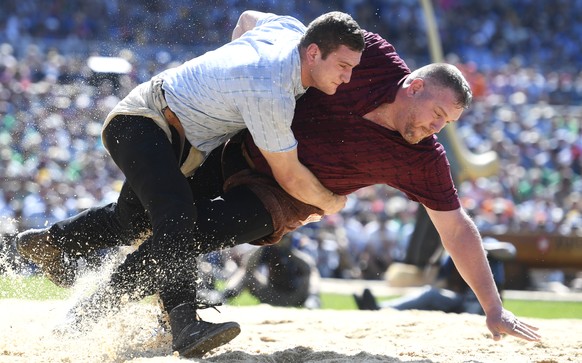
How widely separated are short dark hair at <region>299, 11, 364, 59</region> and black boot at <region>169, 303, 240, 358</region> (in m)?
1.19

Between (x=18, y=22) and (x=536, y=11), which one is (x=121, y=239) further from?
(x=536, y=11)

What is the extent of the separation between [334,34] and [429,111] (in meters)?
0.57

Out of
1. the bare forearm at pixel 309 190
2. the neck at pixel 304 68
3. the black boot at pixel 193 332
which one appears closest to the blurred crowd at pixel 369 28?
the bare forearm at pixel 309 190

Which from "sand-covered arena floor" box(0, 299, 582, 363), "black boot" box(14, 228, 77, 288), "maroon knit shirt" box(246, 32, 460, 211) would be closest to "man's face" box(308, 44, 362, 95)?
"maroon knit shirt" box(246, 32, 460, 211)

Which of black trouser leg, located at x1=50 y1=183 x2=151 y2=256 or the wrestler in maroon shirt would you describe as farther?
black trouser leg, located at x1=50 y1=183 x2=151 y2=256

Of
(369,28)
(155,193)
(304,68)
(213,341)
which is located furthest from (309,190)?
(369,28)

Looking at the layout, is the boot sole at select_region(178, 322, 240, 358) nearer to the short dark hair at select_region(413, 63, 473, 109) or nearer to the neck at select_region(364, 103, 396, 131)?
the neck at select_region(364, 103, 396, 131)

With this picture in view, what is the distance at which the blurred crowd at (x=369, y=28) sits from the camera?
13523 millimetres

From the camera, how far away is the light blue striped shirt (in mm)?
3791

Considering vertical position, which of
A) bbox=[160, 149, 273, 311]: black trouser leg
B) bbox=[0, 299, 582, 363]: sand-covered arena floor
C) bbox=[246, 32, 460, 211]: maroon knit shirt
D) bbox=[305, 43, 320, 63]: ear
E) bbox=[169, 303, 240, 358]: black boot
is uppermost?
bbox=[305, 43, 320, 63]: ear

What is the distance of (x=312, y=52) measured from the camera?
12.6ft

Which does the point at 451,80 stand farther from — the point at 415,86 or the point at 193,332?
the point at 193,332

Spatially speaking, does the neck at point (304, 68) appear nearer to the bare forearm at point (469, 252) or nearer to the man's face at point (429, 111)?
the man's face at point (429, 111)

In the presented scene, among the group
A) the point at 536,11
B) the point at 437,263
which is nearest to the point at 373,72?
the point at 437,263
